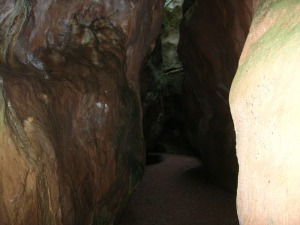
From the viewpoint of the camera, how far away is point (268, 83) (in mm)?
2180

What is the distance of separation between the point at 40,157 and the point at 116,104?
71.3 inches

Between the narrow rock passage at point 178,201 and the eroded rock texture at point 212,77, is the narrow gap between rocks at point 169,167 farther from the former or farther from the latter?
the eroded rock texture at point 212,77

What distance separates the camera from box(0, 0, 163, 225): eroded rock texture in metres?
3.30

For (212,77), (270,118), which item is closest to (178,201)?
(212,77)

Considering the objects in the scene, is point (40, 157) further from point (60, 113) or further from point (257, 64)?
point (257, 64)

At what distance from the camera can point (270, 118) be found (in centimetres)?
209

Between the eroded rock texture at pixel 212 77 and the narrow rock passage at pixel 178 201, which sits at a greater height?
the eroded rock texture at pixel 212 77

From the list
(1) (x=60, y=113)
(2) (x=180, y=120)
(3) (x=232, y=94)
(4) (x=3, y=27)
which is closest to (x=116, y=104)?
(1) (x=60, y=113)

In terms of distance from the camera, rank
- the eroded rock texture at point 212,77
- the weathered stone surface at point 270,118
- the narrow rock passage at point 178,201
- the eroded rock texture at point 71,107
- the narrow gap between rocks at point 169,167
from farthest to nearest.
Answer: the eroded rock texture at point 212,77, the narrow gap between rocks at point 169,167, the narrow rock passage at point 178,201, the eroded rock texture at point 71,107, the weathered stone surface at point 270,118

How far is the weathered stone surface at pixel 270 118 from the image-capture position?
187cm

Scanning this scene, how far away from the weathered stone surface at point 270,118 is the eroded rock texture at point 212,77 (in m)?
3.88

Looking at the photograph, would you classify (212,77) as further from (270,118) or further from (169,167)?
(270,118)

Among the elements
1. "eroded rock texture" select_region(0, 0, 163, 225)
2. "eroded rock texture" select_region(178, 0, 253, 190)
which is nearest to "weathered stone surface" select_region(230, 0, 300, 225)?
"eroded rock texture" select_region(0, 0, 163, 225)

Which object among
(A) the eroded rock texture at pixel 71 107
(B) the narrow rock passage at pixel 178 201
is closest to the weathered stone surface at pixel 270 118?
(A) the eroded rock texture at pixel 71 107
